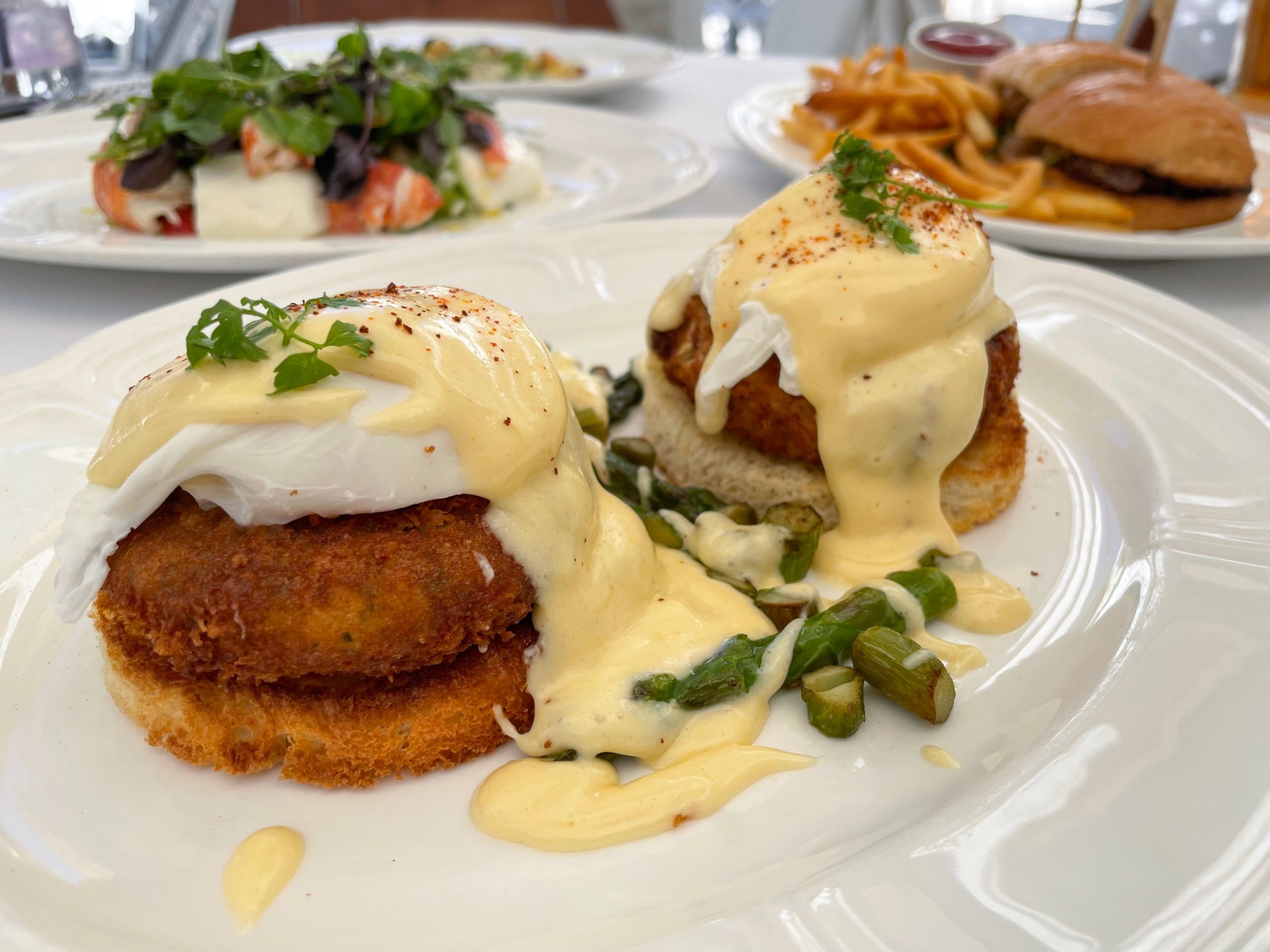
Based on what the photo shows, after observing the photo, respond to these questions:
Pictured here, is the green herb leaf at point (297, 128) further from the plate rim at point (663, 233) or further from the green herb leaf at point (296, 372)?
the green herb leaf at point (296, 372)

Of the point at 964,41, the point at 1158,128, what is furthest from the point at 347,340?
the point at 964,41

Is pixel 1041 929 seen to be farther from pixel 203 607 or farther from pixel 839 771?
pixel 203 607

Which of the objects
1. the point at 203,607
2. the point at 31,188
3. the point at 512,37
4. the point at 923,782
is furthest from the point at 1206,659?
the point at 512,37

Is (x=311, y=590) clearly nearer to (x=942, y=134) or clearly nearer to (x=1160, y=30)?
(x=942, y=134)

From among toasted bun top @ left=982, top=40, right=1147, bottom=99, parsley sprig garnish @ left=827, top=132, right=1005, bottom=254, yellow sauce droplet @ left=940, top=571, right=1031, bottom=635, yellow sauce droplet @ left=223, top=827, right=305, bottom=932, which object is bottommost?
yellow sauce droplet @ left=940, top=571, right=1031, bottom=635

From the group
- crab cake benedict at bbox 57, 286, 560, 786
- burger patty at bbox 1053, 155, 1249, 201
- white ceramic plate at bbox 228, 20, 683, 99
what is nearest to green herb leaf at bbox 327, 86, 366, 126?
white ceramic plate at bbox 228, 20, 683, 99

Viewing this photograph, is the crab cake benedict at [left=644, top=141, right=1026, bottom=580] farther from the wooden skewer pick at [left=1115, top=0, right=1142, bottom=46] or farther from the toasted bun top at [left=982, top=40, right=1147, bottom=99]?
the wooden skewer pick at [left=1115, top=0, right=1142, bottom=46]
